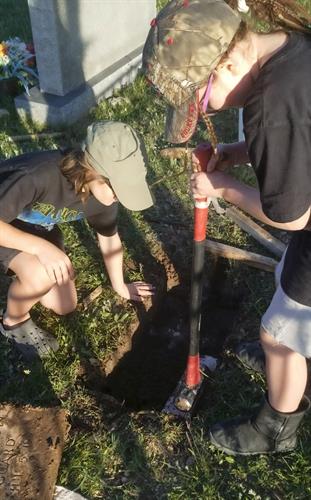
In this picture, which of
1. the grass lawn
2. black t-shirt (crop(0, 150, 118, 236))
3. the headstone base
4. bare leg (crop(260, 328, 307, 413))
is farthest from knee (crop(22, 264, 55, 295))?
the headstone base

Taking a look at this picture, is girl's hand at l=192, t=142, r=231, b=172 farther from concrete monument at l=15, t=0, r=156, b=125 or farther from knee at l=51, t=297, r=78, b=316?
concrete monument at l=15, t=0, r=156, b=125

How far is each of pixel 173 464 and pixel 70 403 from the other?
1.96 ft

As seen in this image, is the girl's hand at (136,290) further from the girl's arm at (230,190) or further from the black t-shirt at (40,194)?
the girl's arm at (230,190)

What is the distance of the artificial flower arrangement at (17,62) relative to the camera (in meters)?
5.64

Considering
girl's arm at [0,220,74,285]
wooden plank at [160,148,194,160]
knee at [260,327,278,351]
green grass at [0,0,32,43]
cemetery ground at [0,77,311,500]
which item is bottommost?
cemetery ground at [0,77,311,500]

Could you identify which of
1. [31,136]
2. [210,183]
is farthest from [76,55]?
[210,183]

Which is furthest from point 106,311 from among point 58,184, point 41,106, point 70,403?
point 41,106

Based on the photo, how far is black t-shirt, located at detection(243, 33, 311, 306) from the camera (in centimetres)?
173

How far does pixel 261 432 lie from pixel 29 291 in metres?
1.34

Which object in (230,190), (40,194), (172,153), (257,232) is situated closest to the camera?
(230,190)

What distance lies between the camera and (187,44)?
5.71 ft

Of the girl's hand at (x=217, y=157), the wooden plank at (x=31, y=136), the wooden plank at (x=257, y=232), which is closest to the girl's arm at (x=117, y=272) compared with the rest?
the wooden plank at (x=257, y=232)

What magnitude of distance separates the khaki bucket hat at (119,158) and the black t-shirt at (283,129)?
89cm

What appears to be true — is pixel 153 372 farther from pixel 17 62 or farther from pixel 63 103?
pixel 17 62
